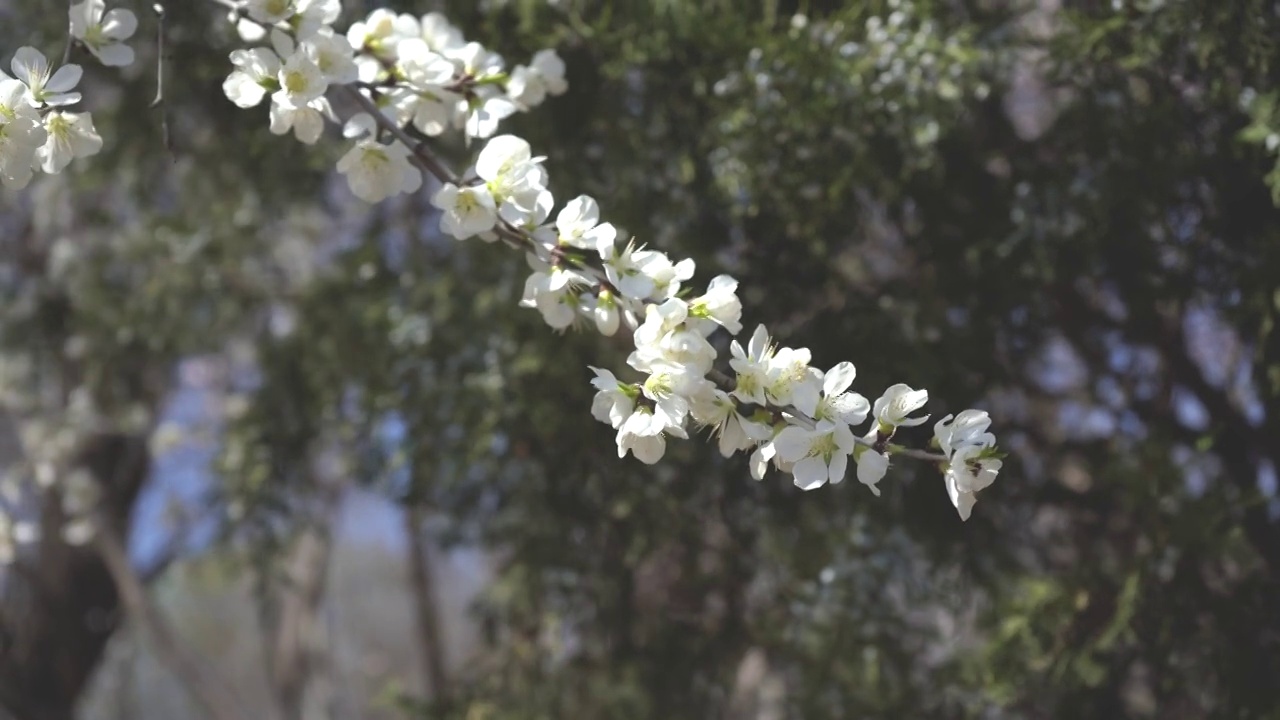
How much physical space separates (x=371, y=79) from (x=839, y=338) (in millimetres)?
1066

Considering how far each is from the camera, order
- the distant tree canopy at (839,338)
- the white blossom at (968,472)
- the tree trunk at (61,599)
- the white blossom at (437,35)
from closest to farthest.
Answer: the white blossom at (968,472) → the white blossom at (437,35) → the distant tree canopy at (839,338) → the tree trunk at (61,599)

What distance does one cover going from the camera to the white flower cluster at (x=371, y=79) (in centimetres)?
146

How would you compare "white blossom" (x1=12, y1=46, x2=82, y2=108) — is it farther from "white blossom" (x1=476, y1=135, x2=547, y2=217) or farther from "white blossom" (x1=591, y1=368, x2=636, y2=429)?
"white blossom" (x1=591, y1=368, x2=636, y2=429)

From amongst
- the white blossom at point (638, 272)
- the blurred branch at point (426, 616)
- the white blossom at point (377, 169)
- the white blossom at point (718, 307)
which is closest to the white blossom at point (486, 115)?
the white blossom at point (377, 169)

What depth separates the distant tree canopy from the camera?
2.12m

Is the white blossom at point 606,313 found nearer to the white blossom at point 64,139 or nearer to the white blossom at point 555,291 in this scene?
the white blossom at point 555,291

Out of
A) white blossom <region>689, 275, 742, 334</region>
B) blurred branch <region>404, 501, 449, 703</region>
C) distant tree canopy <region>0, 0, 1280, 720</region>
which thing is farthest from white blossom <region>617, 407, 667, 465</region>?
blurred branch <region>404, 501, 449, 703</region>

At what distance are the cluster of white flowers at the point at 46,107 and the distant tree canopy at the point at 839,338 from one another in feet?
1.40

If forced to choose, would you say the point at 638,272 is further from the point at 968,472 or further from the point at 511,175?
the point at 968,472

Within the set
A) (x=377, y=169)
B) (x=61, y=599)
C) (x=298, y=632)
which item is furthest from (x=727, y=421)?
(x=61, y=599)

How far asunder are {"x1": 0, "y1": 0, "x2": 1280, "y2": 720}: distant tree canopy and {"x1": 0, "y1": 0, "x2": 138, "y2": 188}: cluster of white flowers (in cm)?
43

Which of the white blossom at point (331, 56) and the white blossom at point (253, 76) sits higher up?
the white blossom at point (331, 56)

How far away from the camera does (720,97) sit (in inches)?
86.8

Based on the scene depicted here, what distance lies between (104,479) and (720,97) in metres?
3.90
